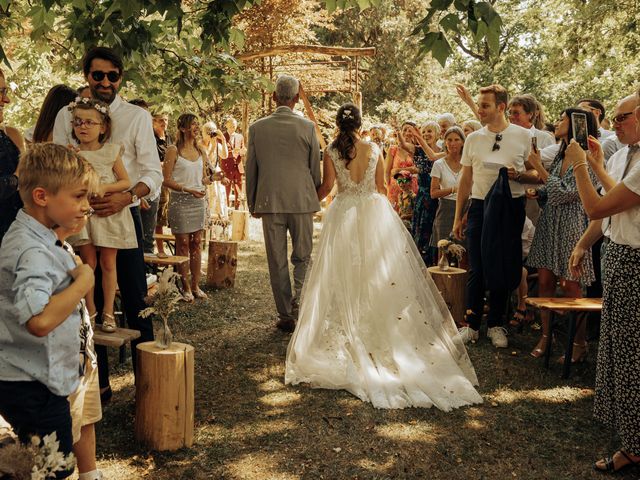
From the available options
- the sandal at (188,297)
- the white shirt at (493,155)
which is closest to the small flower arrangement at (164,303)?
the white shirt at (493,155)

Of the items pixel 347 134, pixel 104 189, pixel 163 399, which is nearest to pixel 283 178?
pixel 347 134

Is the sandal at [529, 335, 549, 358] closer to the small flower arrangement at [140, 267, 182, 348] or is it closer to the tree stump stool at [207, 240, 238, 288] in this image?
the small flower arrangement at [140, 267, 182, 348]

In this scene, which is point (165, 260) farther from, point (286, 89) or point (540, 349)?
point (540, 349)

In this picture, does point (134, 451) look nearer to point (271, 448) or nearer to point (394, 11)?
point (271, 448)

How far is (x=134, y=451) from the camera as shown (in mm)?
3674

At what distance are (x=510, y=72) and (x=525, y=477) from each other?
26.6 m

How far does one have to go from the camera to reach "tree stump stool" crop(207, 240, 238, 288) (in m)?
8.16

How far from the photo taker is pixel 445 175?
737 cm

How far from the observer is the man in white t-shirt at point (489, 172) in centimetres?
584

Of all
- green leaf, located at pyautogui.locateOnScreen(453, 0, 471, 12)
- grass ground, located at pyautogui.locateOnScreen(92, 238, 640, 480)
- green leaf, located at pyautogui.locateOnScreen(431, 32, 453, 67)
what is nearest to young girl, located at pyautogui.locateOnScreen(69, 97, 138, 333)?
grass ground, located at pyautogui.locateOnScreen(92, 238, 640, 480)

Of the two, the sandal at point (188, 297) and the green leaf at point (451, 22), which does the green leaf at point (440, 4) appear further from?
the sandal at point (188, 297)

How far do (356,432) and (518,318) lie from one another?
10.4 ft

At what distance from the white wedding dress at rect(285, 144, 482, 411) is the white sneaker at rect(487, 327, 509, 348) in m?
0.77

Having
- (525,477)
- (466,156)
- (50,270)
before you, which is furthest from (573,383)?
(50,270)
